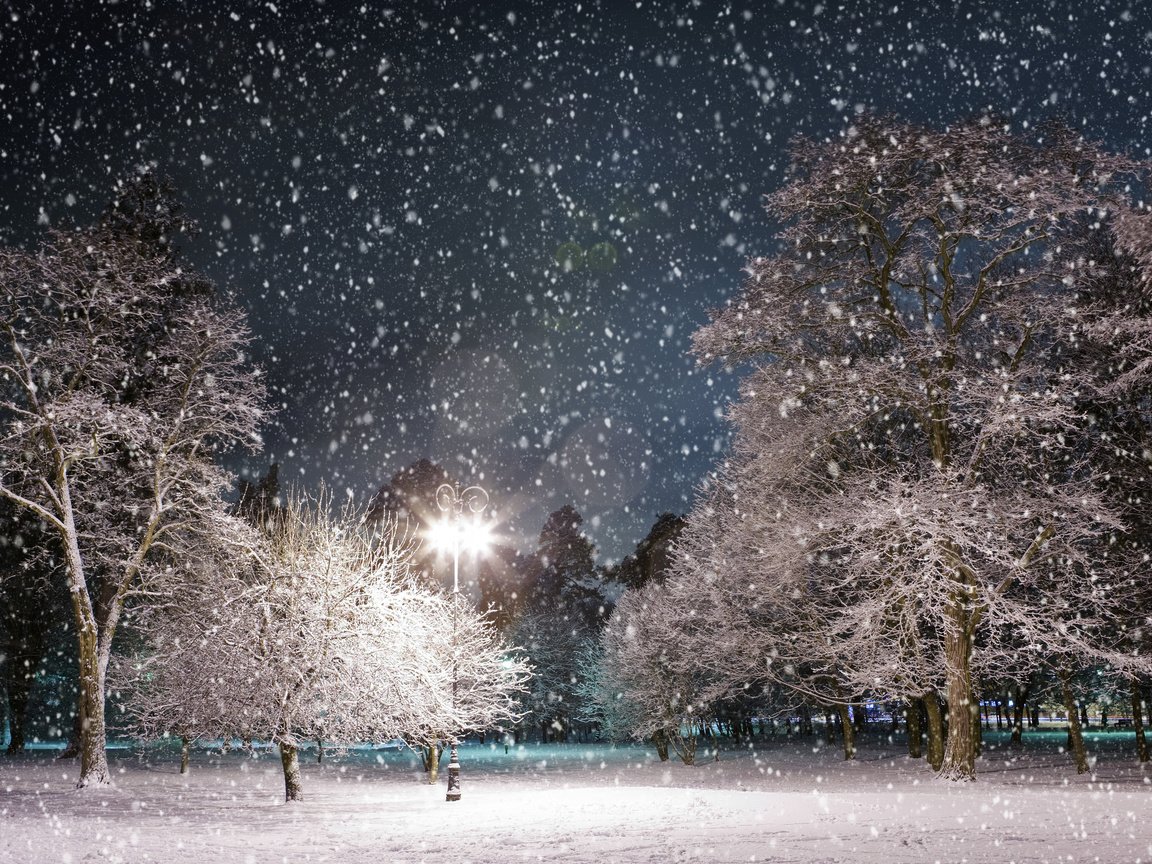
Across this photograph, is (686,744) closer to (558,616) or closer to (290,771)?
(290,771)

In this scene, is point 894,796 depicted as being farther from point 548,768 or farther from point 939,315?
point 548,768

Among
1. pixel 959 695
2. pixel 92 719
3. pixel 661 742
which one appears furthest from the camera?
pixel 661 742

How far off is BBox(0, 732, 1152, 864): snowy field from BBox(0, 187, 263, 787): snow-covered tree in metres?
5.23

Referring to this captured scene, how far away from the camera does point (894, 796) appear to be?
51.6 feet

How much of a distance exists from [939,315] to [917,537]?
632cm

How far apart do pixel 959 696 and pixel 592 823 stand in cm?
875

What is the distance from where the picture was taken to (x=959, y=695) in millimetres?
16766

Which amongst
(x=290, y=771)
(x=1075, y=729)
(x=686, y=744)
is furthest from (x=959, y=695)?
(x=686, y=744)


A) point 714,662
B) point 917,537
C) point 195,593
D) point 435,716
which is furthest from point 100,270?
point 714,662

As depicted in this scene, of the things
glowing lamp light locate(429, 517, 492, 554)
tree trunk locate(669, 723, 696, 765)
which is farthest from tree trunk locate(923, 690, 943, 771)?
glowing lamp light locate(429, 517, 492, 554)

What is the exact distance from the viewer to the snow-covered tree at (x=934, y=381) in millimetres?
15391

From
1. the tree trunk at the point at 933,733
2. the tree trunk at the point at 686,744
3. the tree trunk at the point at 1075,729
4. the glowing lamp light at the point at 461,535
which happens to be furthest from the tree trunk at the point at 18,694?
the tree trunk at the point at 1075,729

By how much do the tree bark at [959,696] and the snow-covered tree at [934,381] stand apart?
5cm

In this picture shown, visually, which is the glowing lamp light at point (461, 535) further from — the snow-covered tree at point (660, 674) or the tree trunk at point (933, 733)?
the tree trunk at point (933, 733)
